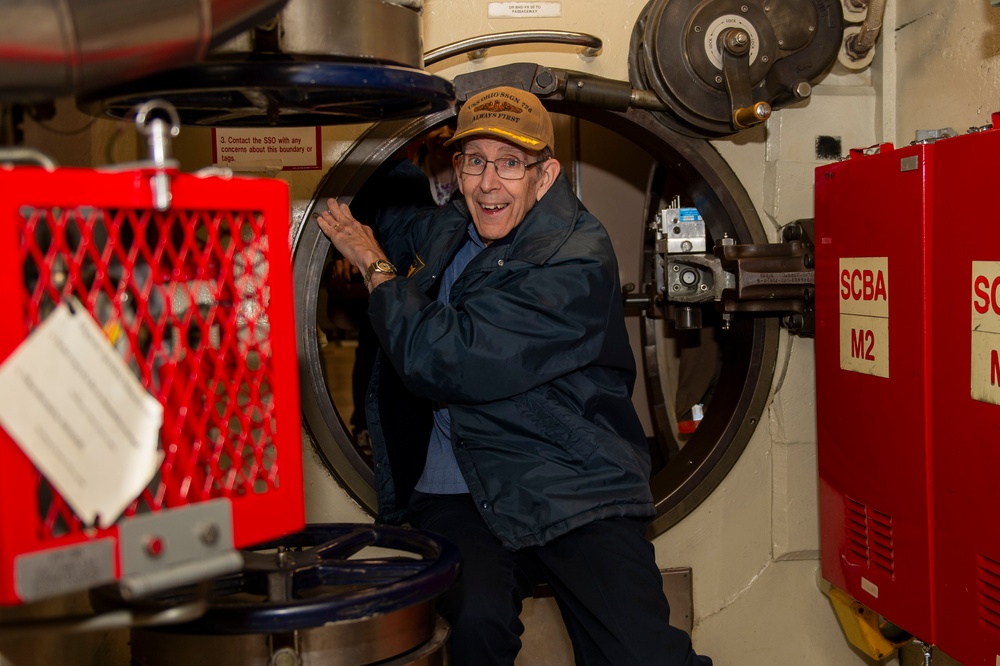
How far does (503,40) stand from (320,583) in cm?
140

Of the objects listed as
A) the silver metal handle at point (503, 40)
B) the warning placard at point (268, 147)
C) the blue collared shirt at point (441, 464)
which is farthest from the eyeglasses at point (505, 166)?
the warning placard at point (268, 147)

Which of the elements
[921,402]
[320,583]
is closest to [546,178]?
[921,402]

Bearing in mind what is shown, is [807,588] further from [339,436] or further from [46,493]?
[46,493]

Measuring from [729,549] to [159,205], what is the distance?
7.23ft

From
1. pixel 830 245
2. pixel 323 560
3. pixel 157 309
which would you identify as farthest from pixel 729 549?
pixel 157 309

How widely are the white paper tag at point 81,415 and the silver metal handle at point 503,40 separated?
1.62 meters

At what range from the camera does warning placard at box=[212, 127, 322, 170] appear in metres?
2.42

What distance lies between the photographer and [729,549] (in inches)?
110

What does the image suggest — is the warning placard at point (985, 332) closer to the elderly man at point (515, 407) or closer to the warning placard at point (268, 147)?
the elderly man at point (515, 407)

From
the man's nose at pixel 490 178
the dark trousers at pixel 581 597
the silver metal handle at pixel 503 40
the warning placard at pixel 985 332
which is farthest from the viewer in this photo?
the silver metal handle at pixel 503 40

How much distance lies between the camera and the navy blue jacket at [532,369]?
80.7 inches

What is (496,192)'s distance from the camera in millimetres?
2303

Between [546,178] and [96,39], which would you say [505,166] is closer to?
[546,178]

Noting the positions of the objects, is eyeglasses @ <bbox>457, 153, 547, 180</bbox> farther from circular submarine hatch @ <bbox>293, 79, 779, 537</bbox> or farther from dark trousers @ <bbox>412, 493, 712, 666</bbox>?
dark trousers @ <bbox>412, 493, 712, 666</bbox>
